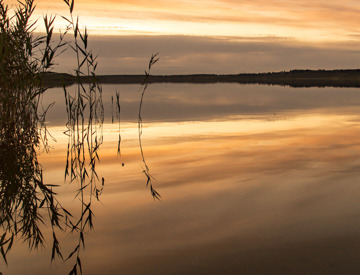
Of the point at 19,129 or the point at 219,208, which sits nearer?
the point at 219,208

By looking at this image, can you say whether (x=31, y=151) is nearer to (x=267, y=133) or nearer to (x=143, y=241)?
(x=143, y=241)

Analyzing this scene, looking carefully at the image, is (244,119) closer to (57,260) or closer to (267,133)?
(267,133)

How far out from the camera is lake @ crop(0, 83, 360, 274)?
3.23 metres

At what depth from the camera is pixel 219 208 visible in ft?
14.7

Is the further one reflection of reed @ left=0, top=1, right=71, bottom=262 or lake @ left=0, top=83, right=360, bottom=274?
reflection of reed @ left=0, top=1, right=71, bottom=262

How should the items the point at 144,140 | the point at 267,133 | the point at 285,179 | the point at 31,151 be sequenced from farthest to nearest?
the point at 267,133 < the point at 144,140 < the point at 31,151 < the point at 285,179

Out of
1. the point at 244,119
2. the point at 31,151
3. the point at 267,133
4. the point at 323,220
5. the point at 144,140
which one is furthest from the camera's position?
the point at 244,119

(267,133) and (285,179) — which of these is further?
(267,133)

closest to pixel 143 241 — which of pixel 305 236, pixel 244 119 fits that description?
pixel 305 236

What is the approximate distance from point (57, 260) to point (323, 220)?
219 centimetres

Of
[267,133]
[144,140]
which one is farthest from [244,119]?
[144,140]

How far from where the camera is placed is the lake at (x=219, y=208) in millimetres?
3232

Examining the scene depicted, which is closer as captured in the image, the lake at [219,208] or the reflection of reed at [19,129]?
the lake at [219,208]

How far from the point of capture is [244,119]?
43.6 ft
